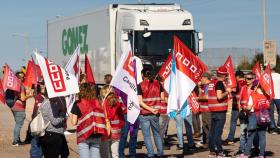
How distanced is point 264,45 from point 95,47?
6865 mm

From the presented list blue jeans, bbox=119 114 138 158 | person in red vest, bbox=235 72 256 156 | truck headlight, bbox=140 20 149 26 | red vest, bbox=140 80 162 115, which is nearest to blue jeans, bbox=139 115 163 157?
red vest, bbox=140 80 162 115

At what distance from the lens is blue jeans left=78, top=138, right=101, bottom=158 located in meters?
10.2

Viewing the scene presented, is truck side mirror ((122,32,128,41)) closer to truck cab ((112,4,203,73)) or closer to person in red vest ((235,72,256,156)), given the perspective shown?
truck cab ((112,4,203,73))

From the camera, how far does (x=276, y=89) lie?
1766cm

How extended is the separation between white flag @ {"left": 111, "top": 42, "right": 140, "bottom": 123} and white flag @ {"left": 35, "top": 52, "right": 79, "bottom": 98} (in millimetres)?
851

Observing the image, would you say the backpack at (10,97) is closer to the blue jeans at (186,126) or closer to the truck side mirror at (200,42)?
the blue jeans at (186,126)

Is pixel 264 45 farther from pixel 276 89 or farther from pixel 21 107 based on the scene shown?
pixel 21 107

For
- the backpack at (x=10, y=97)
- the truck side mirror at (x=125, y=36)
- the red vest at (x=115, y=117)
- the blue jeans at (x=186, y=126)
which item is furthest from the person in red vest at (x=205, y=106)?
the truck side mirror at (x=125, y=36)

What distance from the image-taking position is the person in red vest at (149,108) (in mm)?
13062

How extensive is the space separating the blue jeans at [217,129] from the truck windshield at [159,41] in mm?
8856

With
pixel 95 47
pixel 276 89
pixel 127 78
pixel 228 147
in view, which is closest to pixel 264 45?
pixel 95 47

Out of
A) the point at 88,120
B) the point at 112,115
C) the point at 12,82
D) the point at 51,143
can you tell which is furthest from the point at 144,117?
the point at 12,82

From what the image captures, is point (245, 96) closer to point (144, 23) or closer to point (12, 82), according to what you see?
point (12, 82)

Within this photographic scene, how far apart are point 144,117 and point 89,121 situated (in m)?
3.04
